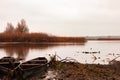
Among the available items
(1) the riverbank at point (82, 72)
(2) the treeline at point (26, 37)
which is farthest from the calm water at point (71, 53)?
(2) the treeline at point (26, 37)

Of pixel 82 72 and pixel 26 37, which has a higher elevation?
pixel 26 37

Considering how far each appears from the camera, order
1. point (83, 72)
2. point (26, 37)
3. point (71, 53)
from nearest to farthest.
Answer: point (83, 72) < point (71, 53) < point (26, 37)

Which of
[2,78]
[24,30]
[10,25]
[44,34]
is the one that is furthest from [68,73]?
[10,25]

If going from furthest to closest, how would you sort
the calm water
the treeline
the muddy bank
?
1. the treeline
2. the calm water
3. the muddy bank

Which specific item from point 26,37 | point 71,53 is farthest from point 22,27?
point 71,53

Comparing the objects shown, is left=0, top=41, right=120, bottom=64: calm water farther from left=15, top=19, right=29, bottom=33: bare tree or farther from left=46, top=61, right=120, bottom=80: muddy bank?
left=15, top=19, right=29, bottom=33: bare tree

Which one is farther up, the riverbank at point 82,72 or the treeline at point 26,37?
the treeline at point 26,37

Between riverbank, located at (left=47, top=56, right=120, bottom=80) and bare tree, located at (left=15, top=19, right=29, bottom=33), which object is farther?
bare tree, located at (left=15, top=19, right=29, bottom=33)

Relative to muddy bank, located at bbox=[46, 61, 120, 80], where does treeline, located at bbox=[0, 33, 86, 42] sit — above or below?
above

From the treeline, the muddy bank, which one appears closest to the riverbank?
the muddy bank

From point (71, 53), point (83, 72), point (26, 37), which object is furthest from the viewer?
point (26, 37)

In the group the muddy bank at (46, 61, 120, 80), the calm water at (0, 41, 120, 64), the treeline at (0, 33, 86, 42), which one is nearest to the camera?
the muddy bank at (46, 61, 120, 80)

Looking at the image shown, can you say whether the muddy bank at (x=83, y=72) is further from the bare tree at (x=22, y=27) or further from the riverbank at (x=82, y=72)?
the bare tree at (x=22, y=27)

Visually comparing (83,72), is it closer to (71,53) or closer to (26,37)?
(71,53)
